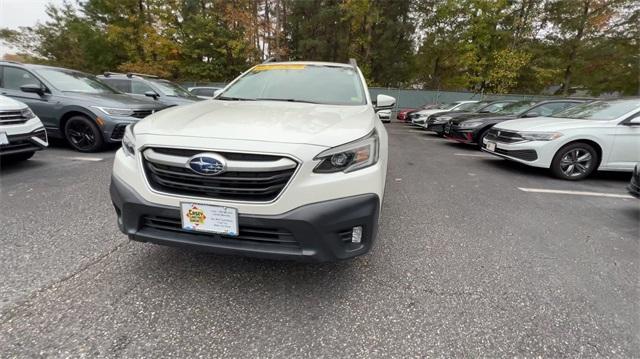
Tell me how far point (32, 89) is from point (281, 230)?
5915mm

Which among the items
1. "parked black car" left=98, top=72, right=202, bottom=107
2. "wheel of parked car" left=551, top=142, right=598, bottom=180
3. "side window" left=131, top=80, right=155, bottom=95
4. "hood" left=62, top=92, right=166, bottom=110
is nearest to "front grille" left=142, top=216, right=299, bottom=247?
"hood" left=62, top=92, right=166, bottom=110

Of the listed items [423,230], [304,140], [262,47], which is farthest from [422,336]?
[262,47]

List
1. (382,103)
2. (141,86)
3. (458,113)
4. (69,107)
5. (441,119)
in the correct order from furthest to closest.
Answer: (441,119), (458,113), (141,86), (69,107), (382,103)

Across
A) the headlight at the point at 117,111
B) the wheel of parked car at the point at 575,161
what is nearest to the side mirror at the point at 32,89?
the headlight at the point at 117,111

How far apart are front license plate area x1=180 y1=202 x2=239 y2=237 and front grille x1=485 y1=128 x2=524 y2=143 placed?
531cm

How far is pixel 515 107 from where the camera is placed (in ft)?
28.9

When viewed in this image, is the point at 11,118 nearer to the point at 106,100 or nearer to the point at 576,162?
the point at 106,100

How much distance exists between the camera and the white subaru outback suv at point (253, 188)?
1550mm

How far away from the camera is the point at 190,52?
23734 millimetres

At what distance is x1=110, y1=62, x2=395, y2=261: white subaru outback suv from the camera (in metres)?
1.55

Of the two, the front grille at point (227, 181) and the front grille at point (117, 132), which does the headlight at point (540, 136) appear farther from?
the front grille at point (117, 132)

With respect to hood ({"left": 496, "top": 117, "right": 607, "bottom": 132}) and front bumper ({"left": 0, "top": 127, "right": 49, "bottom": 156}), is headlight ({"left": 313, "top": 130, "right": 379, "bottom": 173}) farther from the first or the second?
hood ({"left": 496, "top": 117, "right": 607, "bottom": 132})

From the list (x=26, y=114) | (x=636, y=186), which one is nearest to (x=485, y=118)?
(x=636, y=186)

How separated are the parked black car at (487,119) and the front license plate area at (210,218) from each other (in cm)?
720
